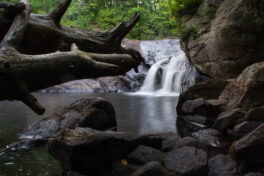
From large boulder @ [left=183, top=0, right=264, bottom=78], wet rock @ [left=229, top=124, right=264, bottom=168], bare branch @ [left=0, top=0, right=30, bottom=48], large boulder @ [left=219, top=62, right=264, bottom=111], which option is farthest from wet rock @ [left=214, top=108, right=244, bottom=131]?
bare branch @ [left=0, top=0, right=30, bottom=48]

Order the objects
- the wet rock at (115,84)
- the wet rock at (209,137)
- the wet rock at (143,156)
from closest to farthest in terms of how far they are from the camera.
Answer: the wet rock at (143,156), the wet rock at (209,137), the wet rock at (115,84)

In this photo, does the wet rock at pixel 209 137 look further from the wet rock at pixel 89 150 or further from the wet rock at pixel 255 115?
the wet rock at pixel 89 150

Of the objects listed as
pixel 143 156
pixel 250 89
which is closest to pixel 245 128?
pixel 250 89

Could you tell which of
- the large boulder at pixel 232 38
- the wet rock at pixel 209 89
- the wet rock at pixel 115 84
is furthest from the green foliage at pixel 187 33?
the wet rock at pixel 115 84

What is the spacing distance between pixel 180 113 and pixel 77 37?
5.43m

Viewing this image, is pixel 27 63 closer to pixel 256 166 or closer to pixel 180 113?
pixel 256 166

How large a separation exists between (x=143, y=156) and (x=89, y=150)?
0.81 metres

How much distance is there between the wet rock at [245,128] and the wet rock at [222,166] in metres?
2.16

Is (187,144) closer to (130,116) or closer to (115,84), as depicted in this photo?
(130,116)

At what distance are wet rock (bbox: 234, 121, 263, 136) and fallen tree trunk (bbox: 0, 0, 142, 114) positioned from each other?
3.34 metres

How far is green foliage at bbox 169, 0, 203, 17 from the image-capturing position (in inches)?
476

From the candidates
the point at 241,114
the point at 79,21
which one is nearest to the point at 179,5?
the point at 241,114

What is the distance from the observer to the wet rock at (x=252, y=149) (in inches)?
136

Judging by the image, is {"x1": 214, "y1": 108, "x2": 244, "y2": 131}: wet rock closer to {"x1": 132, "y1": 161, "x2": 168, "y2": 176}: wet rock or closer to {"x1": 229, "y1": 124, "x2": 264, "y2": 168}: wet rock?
{"x1": 229, "y1": 124, "x2": 264, "y2": 168}: wet rock
